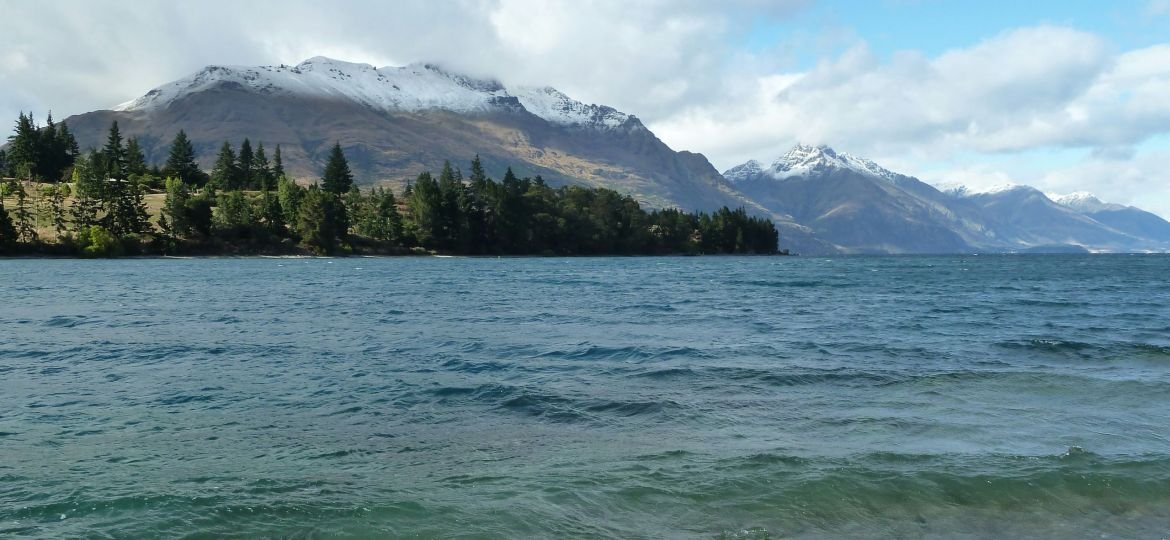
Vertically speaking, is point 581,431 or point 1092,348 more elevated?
point 1092,348

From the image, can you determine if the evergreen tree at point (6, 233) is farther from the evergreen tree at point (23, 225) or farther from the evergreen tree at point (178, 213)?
the evergreen tree at point (178, 213)

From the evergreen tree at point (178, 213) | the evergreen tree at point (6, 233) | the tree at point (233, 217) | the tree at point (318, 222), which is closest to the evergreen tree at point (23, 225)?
the evergreen tree at point (6, 233)

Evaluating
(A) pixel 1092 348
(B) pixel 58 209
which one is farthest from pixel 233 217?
(A) pixel 1092 348

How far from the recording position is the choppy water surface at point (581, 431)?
42.4ft

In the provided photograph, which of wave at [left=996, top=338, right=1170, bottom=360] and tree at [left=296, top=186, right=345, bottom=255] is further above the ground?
tree at [left=296, top=186, right=345, bottom=255]

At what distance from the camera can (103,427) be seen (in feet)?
59.8

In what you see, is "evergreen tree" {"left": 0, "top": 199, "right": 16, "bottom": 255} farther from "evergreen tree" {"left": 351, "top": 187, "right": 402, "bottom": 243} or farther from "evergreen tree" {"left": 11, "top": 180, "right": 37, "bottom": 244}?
"evergreen tree" {"left": 351, "top": 187, "right": 402, "bottom": 243}

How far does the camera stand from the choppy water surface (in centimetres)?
1294

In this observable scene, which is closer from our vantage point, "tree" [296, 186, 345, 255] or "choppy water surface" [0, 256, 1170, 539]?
"choppy water surface" [0, 256, 1170, 539]

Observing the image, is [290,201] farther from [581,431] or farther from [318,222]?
[581,431]

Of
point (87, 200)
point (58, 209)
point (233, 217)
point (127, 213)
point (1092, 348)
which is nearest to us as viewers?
point (1092, 348)

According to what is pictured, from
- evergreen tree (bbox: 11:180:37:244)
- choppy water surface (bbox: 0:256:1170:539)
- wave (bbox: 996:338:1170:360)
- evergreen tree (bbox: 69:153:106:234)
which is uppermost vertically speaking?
evergreen tree (bbox: 69:153:106:234)

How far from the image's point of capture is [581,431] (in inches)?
719

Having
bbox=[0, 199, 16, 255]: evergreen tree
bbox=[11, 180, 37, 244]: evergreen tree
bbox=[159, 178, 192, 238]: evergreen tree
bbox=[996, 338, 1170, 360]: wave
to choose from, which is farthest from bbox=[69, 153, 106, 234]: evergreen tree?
bbox=[996, 338, 1170, 360]: wave
